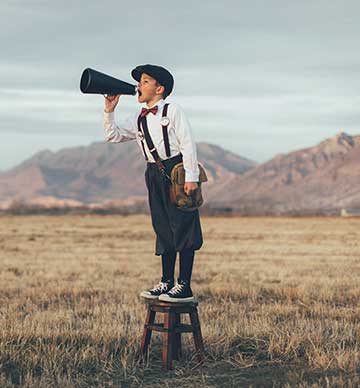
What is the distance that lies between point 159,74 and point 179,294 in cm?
204

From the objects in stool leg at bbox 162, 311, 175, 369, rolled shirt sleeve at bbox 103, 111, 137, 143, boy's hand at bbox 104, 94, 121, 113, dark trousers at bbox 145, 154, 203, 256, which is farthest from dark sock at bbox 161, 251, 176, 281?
boy's hand at bbox 104, 94, 121, 113

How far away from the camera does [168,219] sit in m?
6.78

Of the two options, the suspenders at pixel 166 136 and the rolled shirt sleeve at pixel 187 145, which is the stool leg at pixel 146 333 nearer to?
the rolled shirt sleeve at pixel 187 145

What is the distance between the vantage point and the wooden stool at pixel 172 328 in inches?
262

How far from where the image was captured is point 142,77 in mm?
6859

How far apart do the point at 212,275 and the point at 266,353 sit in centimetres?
1030

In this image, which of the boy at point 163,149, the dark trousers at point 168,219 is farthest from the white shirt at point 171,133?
the dark trousers at point 168,219

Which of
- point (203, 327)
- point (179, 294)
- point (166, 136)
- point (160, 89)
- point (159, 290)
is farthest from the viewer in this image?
point (203, 327)

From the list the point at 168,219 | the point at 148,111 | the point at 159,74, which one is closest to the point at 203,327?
the point at 168,219

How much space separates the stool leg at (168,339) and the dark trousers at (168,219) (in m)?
0.61

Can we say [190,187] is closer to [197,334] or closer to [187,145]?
[187,145]

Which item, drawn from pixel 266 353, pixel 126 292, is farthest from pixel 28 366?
pixel 126 292

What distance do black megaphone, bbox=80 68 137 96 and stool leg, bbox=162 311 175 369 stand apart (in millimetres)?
2084

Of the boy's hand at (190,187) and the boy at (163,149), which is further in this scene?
the boy at (163,149)
